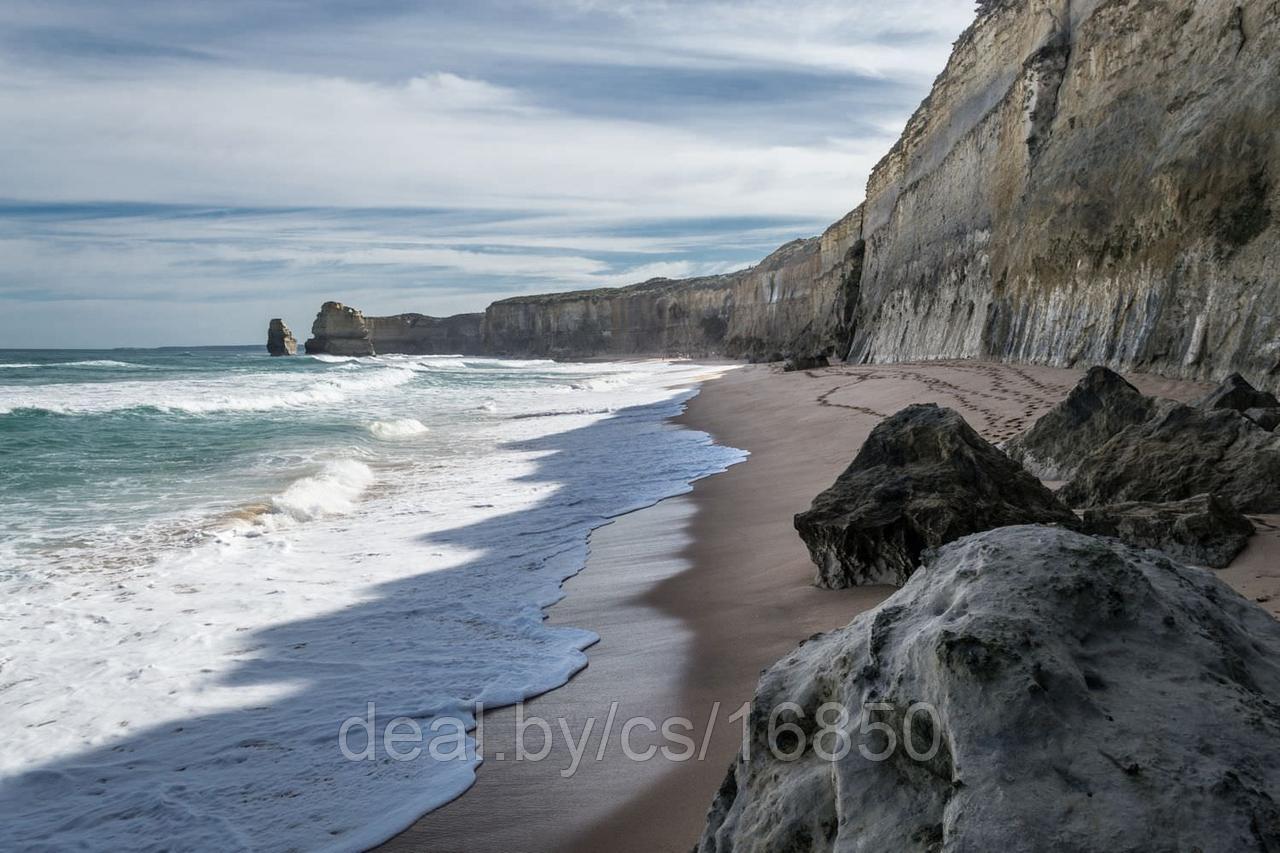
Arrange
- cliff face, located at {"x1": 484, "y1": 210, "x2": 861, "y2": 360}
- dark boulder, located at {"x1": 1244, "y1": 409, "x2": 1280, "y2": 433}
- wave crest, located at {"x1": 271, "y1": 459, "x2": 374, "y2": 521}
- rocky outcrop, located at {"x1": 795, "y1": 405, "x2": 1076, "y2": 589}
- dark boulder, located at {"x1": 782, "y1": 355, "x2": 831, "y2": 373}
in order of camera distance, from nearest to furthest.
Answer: rocky outcrop, located at {"x1": 795, "y1": 405, "x2": 1076, "y2": 589}
dark boulder, located at {"x1": 1244, "y1": 409, "x2": 1280, "y2": 433}
wave crest, located at {"x1": 271, "y1": 459, "x2": 374, "y2": 521}
dark boulder, located at {"x1": 782, "y1": 355, "x2": 831, "y2": 373}
cliff face, located at {"x1": 484, "y1": 210, "x2": 861, "y2": 360}

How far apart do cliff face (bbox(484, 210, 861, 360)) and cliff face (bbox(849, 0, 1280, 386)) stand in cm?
1259

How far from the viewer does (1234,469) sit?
4.72 metres

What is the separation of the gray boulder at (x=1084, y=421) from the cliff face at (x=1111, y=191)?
3.14m

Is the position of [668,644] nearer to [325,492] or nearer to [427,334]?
[325,492]

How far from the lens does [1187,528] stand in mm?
3990

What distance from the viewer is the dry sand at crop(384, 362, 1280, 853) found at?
2850 millimetres

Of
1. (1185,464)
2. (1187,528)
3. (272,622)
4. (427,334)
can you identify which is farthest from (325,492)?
(427,334)

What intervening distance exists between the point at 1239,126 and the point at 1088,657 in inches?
421

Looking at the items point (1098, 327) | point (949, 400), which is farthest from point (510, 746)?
point (1098, 327)

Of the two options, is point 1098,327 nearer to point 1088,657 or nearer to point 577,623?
point 577,623

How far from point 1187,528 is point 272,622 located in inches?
187

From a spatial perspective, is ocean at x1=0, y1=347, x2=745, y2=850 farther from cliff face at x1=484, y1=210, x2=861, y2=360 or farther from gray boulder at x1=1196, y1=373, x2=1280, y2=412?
cliff face at x1=484, y1=210, x2=861, y2=360

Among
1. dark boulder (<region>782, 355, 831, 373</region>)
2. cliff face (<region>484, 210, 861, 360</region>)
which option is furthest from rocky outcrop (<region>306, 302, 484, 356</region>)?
dark boulder (<region>782, 355, 831, 373</region>)

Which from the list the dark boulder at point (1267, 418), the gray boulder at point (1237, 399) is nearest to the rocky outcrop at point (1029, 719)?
the dark boulder at point (1267, 418)
